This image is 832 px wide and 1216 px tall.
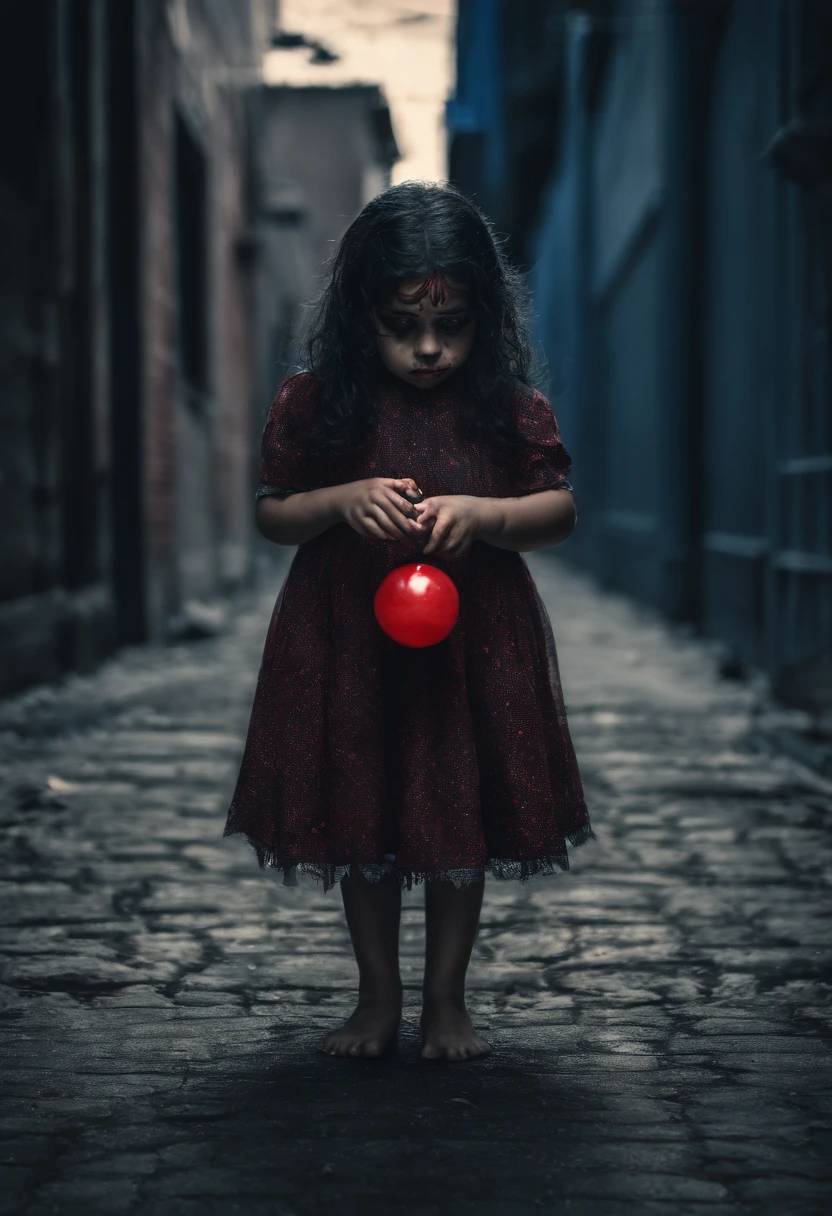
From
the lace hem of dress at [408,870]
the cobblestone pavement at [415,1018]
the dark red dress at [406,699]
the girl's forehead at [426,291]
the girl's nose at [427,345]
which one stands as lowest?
the cobblestone pavement at [415,1018]

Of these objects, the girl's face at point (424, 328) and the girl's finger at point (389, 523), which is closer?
the girl's finger at point (389, 523)

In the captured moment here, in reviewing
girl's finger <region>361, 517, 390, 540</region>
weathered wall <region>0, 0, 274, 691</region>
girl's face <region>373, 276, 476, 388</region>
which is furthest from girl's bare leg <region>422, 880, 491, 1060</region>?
weathered wall <region>0, 0, 274, 691</region>

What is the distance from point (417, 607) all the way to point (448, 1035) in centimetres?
78

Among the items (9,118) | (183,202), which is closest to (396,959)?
(9,118)

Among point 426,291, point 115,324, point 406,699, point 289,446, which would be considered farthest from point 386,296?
point 115,324

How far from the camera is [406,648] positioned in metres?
2.62

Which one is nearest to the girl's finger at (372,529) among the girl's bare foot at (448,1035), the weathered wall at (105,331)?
the girl's bare foot at (448,1035)

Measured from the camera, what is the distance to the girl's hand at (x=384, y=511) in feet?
8.02

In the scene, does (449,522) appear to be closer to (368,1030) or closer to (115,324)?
(368,1030)

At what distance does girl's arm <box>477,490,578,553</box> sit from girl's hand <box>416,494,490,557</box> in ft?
0.10

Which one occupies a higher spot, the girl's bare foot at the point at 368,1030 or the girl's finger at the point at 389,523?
the girl's finger at the point at 389,523

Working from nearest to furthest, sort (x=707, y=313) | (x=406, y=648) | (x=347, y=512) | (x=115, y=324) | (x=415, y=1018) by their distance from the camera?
(x=347, y=512), (x=406, y=648), (x=415, y=1018), (x=115, y=324), (x=707, y=313)

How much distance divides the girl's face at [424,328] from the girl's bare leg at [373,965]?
88 cm

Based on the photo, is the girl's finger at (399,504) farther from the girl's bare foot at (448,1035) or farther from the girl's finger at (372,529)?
the girl's bare foot at (448,1035)
